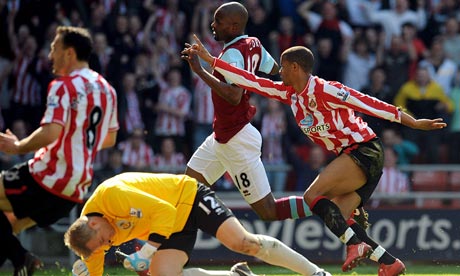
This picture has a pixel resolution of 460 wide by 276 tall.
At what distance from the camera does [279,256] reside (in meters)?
8.44

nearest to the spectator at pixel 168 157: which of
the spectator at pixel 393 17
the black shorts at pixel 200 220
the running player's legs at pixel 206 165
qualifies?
the spectator at pixel 393 17

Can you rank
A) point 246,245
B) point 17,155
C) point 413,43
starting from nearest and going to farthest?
point 246,245 → point 17,155 → point 413,43

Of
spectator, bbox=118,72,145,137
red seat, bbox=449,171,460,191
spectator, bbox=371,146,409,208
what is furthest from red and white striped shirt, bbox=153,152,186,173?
red seat, bbox=449,171,460,191

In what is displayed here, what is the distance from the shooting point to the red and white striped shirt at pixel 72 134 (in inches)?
346

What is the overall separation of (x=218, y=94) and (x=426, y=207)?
4651 millimetres

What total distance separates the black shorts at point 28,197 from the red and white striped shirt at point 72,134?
0.17ft

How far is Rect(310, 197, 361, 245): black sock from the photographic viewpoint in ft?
29.8

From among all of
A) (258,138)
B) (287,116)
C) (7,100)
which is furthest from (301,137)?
(258,138)

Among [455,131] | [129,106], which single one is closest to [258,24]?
[129,106]

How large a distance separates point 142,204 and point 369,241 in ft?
7.57

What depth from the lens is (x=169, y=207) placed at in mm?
7926

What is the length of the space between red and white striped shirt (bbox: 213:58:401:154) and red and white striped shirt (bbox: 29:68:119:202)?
3.96ft

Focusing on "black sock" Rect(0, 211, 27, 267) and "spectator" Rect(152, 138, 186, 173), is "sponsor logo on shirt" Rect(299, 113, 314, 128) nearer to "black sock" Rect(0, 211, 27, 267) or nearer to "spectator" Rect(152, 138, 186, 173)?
"black sock" Rect(0, 211, 27, 267)

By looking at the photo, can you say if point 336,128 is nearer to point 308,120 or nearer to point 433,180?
point 308,120
